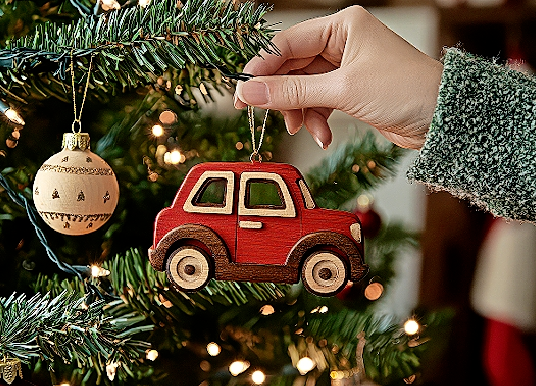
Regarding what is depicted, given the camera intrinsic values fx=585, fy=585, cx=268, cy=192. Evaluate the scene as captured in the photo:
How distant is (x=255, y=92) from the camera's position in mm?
542

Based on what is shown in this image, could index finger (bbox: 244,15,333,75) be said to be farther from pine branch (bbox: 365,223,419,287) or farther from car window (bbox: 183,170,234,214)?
pine branch (bbox: 365,223,419,287)

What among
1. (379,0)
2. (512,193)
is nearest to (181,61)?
(512,193)

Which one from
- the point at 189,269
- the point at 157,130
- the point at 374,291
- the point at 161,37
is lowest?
the point at 374,291

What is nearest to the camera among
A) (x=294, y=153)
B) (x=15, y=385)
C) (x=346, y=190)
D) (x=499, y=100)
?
(x=499, y=100)

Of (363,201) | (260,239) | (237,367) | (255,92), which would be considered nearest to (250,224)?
(260,239)

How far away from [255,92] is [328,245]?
0.16 metres

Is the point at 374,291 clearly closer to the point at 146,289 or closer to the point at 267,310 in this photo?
the point at 267,310

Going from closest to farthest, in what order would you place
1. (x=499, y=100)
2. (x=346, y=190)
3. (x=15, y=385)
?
(x=499, y=100), (x=15, y=385), (x=346, y=190)

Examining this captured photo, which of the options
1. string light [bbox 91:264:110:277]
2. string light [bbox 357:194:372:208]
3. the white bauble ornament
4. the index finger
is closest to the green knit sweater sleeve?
the index finger

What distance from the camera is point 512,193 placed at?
1.66 ft

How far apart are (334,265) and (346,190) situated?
1.01 feet

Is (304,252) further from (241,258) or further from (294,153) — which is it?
(294,153)

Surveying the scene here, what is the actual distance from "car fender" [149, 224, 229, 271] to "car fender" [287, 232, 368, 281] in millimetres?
66

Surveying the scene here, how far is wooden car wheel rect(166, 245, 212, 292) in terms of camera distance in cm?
56
